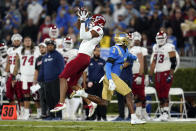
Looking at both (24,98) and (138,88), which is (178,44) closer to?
(138,88)

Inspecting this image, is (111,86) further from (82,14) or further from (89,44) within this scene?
(82,14)

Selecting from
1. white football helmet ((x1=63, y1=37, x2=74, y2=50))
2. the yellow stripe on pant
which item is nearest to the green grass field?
the yellow stripe on pant

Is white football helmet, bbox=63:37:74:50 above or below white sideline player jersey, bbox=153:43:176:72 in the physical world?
above

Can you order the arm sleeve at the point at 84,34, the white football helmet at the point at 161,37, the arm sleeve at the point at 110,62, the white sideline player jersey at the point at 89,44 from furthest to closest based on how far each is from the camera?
the white football helmet at the point at 161,37 < the arm sleeve at the point at 110,62 < the white sideline player jersey at the point at 89,44 < the arm sleeve at the point at 84,34

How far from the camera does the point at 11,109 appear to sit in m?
13.5

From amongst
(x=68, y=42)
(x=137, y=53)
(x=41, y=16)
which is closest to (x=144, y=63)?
(x=137, y=53)

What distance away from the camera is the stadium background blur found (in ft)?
58.2

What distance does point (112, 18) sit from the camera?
19703 mm

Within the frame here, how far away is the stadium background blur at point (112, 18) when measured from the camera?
17.8 meters

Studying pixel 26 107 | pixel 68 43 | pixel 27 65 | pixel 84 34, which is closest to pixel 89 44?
pixel 84 34

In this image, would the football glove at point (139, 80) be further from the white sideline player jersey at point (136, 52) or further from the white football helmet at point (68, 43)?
the white football helmet at point (68, 43)

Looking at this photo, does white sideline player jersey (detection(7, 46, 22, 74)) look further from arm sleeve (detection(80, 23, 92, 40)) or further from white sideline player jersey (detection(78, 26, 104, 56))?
arm sleeve (detection(80, 23, 92, 40))

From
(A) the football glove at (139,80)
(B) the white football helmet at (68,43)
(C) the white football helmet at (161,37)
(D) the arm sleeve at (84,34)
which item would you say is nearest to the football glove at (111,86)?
(D) the arm sleeve at (84,34)

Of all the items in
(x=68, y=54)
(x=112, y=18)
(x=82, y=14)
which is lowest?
(x=68, y=54)
